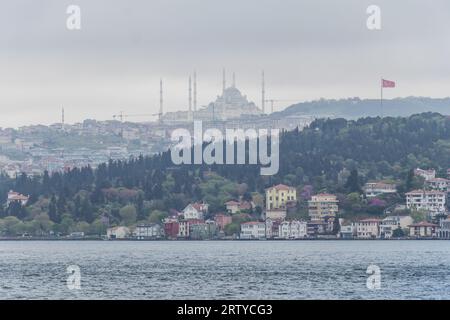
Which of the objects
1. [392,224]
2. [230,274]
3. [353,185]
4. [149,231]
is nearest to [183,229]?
[149,231]

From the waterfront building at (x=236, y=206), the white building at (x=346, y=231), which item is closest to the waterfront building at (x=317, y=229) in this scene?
the white building at (x=346, y=231)

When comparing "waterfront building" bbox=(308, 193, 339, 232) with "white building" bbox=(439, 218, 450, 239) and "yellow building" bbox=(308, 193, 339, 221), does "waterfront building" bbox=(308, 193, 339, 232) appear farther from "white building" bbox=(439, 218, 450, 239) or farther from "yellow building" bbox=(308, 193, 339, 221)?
"white building" bbox=(439, 218, 450, 239)

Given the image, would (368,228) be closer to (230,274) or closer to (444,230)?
(444,230)

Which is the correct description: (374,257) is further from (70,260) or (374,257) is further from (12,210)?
(12,210)

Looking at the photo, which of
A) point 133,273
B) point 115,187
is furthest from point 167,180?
point 133,273
